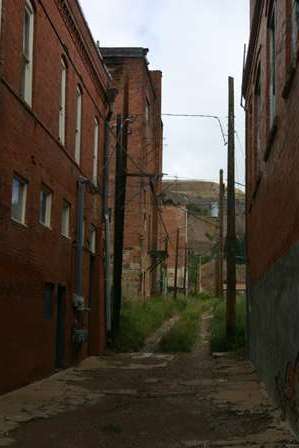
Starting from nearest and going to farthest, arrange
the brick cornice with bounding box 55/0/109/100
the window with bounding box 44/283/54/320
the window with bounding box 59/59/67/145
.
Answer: the window with bounding box 44/283/54/320 → the brick cornice with bounding box 55/0/109/100 → the window with bounding box 59/59/67/145

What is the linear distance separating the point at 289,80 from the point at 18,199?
627 centimetres

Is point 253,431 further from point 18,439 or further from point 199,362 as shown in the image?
point 199,362

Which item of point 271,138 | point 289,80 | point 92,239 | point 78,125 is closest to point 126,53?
point 92,239

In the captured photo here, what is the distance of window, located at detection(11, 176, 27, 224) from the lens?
45.2 ft

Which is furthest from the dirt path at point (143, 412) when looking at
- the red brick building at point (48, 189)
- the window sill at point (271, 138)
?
the window sill at point (271, 138)

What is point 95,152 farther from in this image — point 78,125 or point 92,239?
point 78,125

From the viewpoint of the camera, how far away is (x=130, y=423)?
10844 mm

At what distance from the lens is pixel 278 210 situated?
37.2 feet

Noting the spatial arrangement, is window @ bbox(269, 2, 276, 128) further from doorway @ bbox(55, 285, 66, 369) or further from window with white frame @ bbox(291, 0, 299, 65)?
doorway @ bbox(55, 285, 66, 369)

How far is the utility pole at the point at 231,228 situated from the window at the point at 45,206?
367 inches

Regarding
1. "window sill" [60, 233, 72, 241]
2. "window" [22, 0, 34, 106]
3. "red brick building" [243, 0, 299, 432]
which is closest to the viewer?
"red brick building" [243, 0, 299, 432]

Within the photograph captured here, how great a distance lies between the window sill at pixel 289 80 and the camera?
31.2 feet

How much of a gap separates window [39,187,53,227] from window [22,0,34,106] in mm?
2304

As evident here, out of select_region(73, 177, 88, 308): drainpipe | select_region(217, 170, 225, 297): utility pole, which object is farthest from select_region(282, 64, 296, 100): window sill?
select_region(217, 170, 225, 297): utility pole
